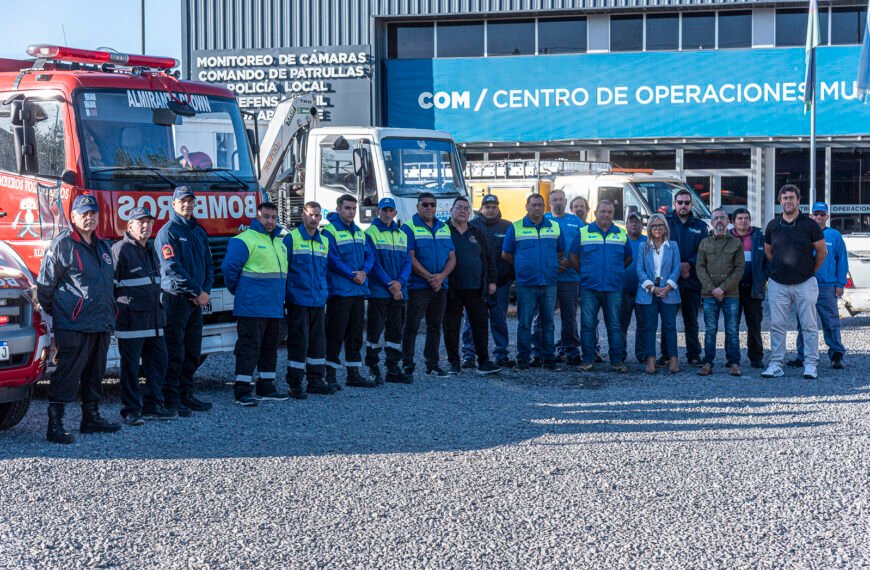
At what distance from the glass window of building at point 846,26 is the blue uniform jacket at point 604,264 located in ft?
60.7

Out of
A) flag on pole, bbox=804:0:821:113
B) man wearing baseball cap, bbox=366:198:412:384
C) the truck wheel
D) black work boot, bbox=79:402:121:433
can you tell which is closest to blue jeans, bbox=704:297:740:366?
man wearing baseball cap, bbox=366:198:412:384

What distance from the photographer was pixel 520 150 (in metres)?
29.3

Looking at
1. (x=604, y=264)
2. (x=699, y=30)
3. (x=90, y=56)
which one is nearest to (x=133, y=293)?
(x=90, y=56)

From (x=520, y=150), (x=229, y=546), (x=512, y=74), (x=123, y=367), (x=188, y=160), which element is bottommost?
(x=229, y=546)

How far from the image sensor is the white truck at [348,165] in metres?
15.5

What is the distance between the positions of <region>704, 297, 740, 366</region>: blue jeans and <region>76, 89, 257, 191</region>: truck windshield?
497 centimetres

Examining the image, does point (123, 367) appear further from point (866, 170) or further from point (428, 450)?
point (866, 170)

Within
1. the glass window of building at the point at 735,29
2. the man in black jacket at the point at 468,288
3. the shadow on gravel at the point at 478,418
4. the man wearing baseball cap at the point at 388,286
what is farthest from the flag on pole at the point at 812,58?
the man wearing baseball cap at the point at 388,286

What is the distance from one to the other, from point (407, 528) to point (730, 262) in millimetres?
6828

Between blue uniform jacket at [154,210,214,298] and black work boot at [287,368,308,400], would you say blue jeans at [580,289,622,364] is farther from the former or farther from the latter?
blue uniform jacket at [154,210,214,298]

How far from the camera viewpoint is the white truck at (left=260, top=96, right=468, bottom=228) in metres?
15.5

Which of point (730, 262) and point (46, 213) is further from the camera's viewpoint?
point (730, 262)

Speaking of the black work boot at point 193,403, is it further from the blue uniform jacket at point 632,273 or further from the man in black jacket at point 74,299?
the blue uniform jacket at point 632,273

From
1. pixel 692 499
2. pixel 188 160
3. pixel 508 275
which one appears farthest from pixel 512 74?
pixel 692 499
